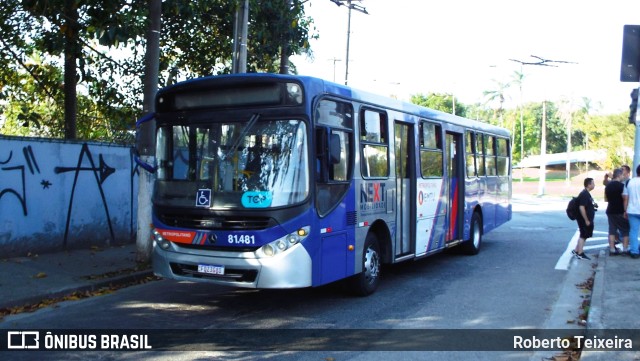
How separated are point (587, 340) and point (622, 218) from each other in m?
7.12

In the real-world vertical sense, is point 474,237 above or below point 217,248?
below

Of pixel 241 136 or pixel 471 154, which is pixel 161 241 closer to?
pixel 241 136

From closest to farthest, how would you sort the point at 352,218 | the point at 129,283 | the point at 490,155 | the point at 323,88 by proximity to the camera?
the point at 323,88 → the point at 352,218 → the point at 129,283 → the point at 490,155

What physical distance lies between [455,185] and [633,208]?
3371mm

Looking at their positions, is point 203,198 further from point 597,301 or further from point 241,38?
point 241,38

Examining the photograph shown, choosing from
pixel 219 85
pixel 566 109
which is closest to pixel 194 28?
pixel 219 85

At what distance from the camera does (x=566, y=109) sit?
83.6 meters

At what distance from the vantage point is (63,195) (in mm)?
11664

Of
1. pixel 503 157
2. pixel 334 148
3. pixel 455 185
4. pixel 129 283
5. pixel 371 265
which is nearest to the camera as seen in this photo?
pixel 334 148

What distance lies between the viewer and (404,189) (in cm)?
973

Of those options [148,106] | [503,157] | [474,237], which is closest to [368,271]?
[148,106]

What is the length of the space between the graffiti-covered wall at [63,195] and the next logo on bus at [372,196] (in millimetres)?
6354

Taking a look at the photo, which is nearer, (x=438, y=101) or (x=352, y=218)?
(x=352, y=218)

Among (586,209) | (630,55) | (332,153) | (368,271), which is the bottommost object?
(368,271)
